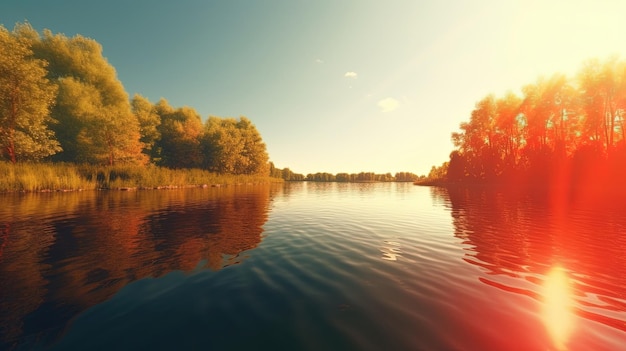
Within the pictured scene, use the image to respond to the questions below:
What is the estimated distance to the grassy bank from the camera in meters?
23.0

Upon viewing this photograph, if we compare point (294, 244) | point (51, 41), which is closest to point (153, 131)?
point (51, 41)

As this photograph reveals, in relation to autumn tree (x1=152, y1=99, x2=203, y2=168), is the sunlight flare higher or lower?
lower

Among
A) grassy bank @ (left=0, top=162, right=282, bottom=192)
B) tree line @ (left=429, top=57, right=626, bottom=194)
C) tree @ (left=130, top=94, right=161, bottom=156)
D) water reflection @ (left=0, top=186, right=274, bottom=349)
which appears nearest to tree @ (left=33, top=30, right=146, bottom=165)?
grassy bank @ (left=0, top=162, right=282, bottom=192)

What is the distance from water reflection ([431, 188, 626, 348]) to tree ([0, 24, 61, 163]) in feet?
136

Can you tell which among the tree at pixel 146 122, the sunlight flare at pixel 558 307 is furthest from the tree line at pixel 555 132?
the tree at pixel 146 122

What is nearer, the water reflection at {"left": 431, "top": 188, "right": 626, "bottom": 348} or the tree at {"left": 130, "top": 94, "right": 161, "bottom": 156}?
the water reflection at {"left": 431, "top": 188, "right": 626, "bottom": 348}

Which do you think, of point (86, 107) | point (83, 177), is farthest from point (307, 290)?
point (86, 107)

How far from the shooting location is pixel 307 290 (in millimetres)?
5016

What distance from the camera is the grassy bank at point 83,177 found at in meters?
23.0

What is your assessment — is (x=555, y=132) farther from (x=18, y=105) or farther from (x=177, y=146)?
(x=18, y=105)

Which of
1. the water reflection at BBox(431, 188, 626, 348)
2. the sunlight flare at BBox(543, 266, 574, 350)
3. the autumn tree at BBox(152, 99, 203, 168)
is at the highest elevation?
the autumn tree at BBox(152, 99, 203, 168)

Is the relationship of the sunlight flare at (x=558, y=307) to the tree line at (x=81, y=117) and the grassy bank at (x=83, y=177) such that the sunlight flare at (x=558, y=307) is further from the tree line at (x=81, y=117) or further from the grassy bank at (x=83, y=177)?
the tree line at (x=81, y=117)

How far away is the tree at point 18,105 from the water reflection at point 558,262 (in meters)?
41.5

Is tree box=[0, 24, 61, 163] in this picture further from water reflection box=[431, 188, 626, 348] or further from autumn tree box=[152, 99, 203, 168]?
water reflection box=[431, 188, 626, 348]
